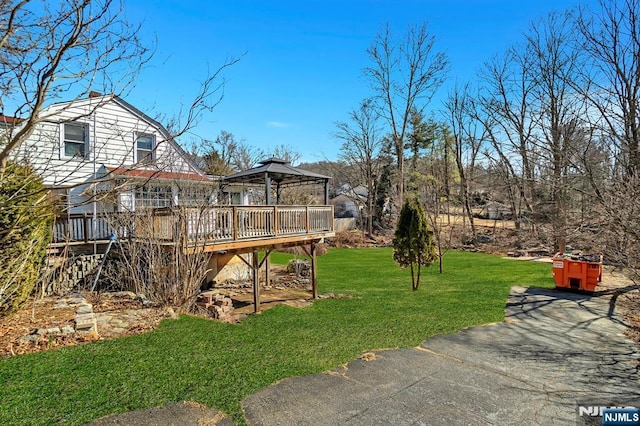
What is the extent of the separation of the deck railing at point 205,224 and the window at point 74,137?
306 cm

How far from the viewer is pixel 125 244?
842cm

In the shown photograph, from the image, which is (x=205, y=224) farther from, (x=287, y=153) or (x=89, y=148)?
(x=287, y=153)

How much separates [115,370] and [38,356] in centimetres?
112

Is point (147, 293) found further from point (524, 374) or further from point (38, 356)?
point (524, 374)

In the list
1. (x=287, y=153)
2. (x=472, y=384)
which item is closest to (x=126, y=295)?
(x=472, y=384)

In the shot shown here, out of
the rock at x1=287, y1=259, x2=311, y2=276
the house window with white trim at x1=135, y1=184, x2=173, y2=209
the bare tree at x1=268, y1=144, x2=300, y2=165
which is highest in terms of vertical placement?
the bare tree at x1=268, y1=144, x2=300, y2=165

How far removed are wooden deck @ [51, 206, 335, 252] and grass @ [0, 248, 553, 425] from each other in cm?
188

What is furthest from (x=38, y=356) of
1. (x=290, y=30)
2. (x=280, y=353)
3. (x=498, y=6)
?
(x=498, y=6)

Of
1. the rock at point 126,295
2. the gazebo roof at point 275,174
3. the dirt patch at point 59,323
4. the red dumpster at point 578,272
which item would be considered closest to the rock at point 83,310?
the dirt patch at point 59,323

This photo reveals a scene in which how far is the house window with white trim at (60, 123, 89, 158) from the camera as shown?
39.1ft

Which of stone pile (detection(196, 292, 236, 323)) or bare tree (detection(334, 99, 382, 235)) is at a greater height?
bare tree (detection(334, 99, 382, 235))

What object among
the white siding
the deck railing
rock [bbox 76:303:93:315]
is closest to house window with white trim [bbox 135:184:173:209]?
the deck railing

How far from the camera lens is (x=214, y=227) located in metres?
8.23

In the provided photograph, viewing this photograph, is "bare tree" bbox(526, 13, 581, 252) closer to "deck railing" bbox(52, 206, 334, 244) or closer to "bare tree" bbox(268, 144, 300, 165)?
"deck railing" bbox(52, 206, 334, 244)
